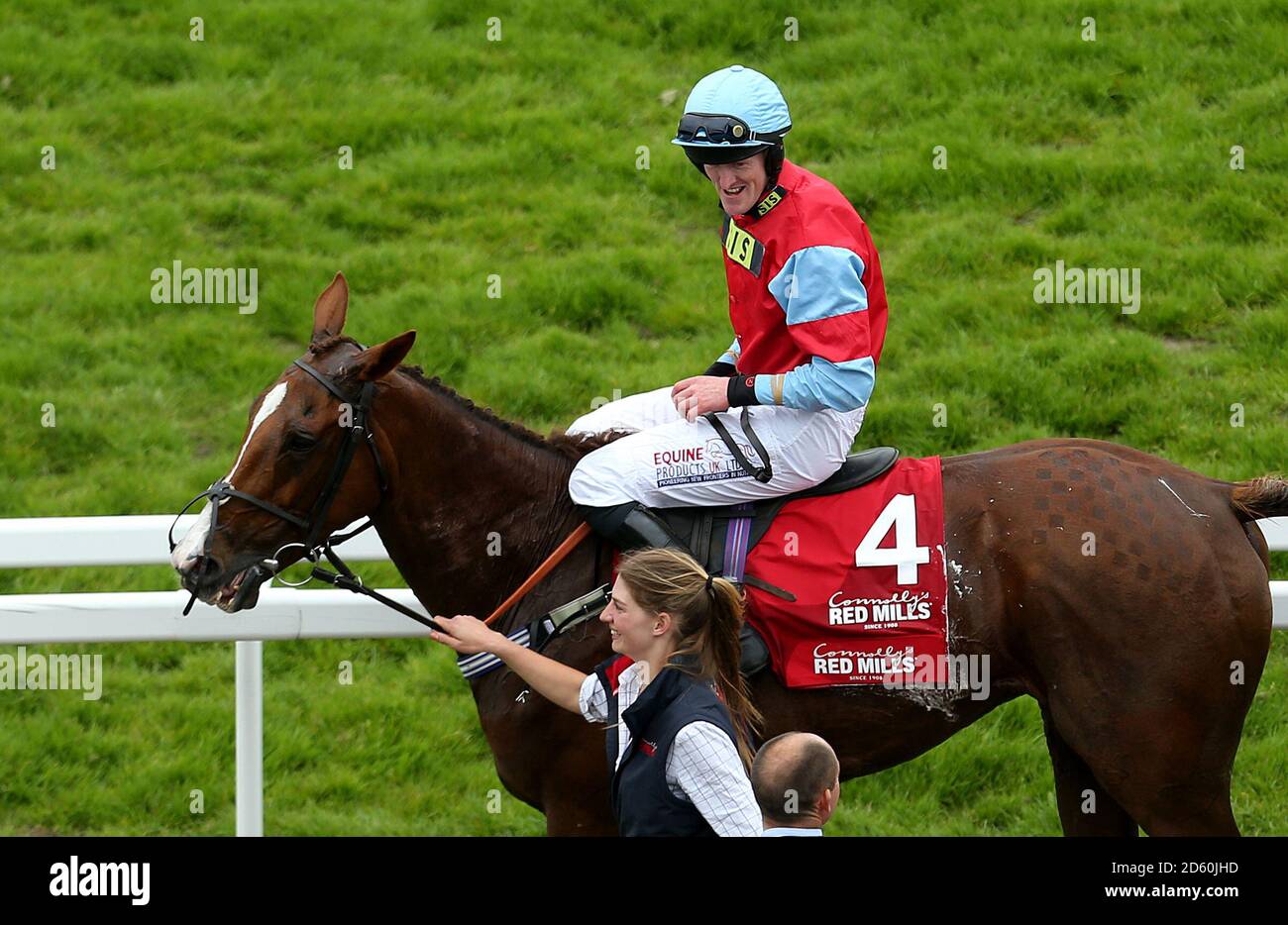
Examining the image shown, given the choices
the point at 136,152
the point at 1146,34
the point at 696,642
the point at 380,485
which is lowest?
the point at 696,642

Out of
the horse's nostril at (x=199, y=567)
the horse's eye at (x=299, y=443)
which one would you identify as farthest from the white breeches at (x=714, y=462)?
the horse's nostril at (x=199, y=567)

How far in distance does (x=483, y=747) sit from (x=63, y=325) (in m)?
3.69

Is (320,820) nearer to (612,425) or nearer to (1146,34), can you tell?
(612,425)

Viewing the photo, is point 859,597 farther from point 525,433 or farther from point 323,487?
point 323,487

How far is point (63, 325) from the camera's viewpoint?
27.2 feet

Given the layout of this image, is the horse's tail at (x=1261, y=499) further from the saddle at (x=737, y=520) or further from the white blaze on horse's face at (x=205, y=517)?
the white blaze on horse's face at (x=205, y=517)

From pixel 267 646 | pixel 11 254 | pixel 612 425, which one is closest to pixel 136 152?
pixel 11 254

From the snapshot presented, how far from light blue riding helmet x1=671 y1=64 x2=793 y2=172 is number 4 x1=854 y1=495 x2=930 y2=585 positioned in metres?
1.03

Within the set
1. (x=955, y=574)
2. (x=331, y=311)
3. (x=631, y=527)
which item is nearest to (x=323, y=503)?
(x=331, y=311)

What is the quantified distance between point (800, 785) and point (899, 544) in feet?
3.74

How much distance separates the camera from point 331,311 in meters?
4.34

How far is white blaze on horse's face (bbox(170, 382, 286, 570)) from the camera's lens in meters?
4.00

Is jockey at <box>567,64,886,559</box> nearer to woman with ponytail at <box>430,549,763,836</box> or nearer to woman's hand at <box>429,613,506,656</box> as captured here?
woman's hand at <box>429,613,506,656</box>

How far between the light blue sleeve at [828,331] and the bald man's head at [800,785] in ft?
3.78
